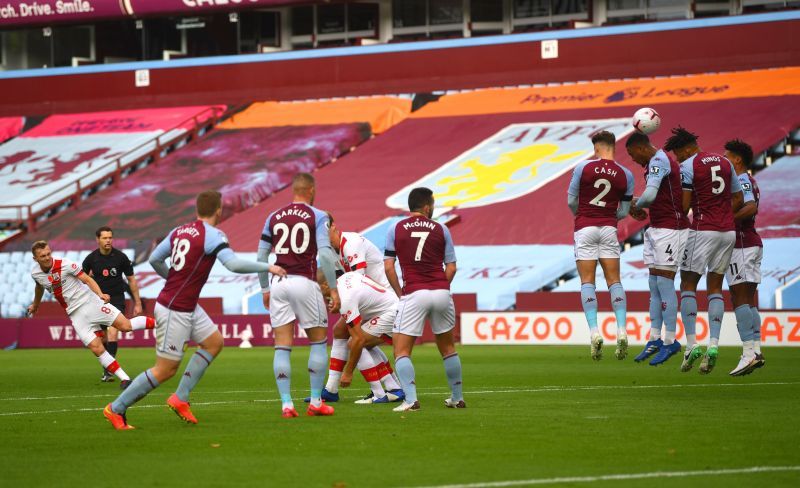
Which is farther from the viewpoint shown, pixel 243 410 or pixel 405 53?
pixel 405 53

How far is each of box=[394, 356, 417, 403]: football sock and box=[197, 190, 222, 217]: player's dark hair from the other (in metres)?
2.63

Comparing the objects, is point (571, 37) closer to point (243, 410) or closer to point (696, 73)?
point (696, 73)

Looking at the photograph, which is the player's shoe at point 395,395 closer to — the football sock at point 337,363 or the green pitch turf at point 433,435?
the green pitch turf at point 433,435

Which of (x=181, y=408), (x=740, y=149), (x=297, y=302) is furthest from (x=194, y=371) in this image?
(x=740, y=149)

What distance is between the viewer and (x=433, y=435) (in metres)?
11.2

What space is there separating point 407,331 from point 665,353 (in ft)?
12.7

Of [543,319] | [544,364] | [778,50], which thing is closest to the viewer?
[544,364]

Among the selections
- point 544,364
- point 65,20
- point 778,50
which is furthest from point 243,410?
point 65,20

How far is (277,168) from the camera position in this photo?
1711 inches

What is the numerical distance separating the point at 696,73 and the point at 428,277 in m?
30.9

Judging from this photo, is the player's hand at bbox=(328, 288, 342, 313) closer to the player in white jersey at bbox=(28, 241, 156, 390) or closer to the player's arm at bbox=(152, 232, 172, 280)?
the player's arm at bbox=(152, 232, 172, 280)

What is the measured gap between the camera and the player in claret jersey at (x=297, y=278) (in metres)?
13.1

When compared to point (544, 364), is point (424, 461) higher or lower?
higher

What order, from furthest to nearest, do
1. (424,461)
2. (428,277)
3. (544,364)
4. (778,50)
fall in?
(778,50) < (544,364) < (428,277) < (424,461)
